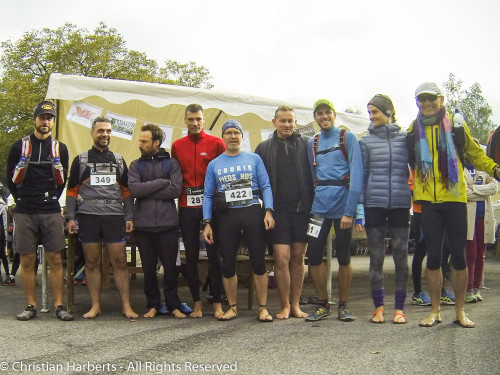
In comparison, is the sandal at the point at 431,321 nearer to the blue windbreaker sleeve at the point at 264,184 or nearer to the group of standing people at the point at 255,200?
the group of standing people at the point at 255,200

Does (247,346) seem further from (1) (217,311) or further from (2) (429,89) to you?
(2) (429,89)

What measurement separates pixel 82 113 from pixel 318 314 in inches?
162

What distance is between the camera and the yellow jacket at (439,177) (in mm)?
4773

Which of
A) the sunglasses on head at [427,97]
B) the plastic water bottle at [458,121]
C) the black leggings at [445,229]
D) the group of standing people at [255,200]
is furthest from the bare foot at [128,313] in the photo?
the plastic water bottle at [458,121]

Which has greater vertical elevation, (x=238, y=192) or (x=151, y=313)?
(x=238, y=192)

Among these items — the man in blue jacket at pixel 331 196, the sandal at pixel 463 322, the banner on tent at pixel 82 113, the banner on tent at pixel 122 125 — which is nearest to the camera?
the sandal at pixel 463 322

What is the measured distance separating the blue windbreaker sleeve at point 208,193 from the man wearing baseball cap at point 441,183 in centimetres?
182

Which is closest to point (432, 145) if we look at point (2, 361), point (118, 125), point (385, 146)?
point (385, 146)

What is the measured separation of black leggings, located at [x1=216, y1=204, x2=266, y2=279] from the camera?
526 cm

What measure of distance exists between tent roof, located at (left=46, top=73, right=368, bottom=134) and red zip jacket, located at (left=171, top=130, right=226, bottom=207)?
182 centimetres

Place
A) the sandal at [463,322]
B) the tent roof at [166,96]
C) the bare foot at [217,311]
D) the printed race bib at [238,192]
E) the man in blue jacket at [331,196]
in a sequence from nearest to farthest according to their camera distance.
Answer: the sandal at [463,322] → the man in blue jacket at [331,196] → the printed race bib at [238,192] → the bare foot at [217,311] → the tent roof at [166,96]

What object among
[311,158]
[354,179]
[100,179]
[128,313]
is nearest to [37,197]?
[100,179]

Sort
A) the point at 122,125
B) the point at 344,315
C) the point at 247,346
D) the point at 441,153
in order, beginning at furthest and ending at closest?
the point at 122,125 → the point at 344,315 → the point at 441,153 → the point at 247,346

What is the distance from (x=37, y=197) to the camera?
546cm
